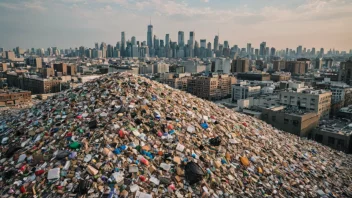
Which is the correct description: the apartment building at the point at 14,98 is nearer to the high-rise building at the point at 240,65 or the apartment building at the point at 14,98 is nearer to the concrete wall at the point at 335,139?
the concrete wall at the point at 335,139

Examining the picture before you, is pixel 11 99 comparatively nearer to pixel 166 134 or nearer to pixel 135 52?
pixel 166 134

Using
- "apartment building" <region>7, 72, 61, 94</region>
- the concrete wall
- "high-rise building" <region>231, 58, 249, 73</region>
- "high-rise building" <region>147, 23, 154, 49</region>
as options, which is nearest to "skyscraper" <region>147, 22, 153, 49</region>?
"high-rise building" <region>147, 23, 154, 49</region>

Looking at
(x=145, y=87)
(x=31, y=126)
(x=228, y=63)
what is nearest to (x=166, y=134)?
(x=145, y=87)

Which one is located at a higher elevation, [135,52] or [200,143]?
[135,52]

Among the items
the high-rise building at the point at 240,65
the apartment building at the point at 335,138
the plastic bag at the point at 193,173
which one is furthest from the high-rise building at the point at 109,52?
the plastic bag at the point at 193,173

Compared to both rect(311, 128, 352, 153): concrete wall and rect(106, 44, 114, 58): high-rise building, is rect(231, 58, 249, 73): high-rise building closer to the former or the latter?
rect(311, 128, 352, 153): concrete wall
